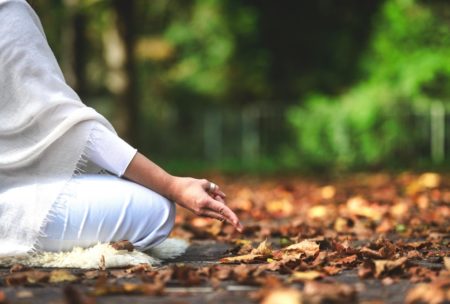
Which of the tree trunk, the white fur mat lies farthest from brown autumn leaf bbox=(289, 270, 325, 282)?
the tree trunk

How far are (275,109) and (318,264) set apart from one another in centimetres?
1865

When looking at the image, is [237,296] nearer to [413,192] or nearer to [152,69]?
[413,192]

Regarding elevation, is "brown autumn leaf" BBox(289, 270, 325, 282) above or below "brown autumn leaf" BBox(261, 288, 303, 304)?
above

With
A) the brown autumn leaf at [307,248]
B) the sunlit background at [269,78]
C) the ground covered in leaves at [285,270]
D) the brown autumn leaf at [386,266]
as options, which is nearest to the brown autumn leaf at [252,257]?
the ground covered in leaves at [285,270]

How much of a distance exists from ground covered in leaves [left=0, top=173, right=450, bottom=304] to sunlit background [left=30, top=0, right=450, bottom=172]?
9.27 m

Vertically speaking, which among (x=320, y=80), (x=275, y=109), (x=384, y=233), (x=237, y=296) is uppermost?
(x=320, y=80)

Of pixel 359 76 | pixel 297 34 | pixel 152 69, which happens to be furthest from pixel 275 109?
pixel 152 69

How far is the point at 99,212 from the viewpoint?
3.77 m

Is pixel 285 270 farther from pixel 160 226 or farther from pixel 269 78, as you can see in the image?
pixel 269 78

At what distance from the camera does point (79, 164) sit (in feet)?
12.5

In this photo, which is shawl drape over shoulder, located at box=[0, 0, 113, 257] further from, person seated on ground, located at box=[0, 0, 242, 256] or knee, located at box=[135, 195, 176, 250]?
knee, located at box=[135, 195, 176, 250]

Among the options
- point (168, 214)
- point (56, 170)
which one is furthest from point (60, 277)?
point (168, 214)

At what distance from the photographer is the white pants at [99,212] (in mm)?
3742

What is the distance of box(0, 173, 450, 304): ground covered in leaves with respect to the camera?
9.52 feet
